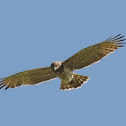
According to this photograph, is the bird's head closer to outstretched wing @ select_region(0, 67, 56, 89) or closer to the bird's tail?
outstretched wing @ select_region(0, 67, 56, 89)

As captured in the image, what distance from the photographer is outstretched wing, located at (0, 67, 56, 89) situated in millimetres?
19125

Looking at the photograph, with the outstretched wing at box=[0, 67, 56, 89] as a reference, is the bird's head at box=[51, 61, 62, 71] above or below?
below

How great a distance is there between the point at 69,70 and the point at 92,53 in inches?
37.3

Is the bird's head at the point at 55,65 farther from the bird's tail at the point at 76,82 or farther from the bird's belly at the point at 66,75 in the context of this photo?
the bird's tail at the point at 76,82

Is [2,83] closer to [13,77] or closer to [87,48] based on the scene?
[13,77]

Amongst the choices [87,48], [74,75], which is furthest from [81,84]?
[87,48]

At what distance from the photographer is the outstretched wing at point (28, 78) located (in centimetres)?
1912

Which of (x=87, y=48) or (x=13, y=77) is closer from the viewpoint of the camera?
(x=87, y=48)

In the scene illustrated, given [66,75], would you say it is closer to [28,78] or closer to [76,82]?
[76,82]

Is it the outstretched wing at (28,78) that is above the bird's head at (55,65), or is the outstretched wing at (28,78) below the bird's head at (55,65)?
above

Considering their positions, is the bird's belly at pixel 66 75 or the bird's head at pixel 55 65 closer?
the bird's head at pixel 55 65

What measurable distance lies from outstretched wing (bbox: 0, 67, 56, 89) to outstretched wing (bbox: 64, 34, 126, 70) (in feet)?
2.84

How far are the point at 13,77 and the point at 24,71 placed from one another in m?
0.58

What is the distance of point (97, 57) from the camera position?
18.6m
